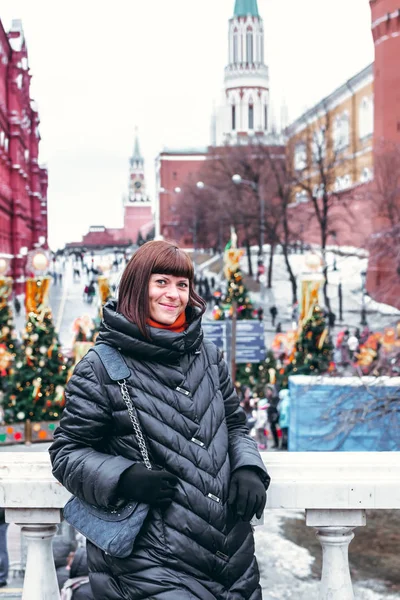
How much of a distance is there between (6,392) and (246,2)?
10343 cm

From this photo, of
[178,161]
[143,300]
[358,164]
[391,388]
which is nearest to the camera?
[143,300]

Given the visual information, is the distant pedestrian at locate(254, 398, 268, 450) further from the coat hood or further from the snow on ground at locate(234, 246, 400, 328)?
the snow on ground at locate(234, 246, 400, 328)

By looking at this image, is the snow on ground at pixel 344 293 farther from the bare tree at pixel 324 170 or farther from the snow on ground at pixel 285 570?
the snow on ground at pixel 285 570

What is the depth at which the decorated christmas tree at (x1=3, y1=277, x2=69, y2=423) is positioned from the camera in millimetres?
21094

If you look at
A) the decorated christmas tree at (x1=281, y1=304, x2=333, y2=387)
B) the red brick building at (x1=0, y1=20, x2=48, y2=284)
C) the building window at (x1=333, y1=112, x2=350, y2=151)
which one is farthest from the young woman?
the building window at (x1=333, y1=112, x2=350, y2=151)

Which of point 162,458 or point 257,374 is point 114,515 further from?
point 257,374

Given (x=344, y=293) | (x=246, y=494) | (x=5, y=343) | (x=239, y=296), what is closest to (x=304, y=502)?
(x=246, y=494)

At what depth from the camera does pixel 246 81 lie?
4596 inches

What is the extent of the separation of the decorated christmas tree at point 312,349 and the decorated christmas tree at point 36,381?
509 cm

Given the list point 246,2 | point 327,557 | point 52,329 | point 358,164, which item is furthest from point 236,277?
point 246,2

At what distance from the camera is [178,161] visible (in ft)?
355

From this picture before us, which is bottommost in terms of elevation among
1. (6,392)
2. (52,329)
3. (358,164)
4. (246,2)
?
(6,392)

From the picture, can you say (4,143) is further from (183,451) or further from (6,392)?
(183,451)

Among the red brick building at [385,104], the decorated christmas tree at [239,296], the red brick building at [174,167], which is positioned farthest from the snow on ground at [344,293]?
the red brick building at [174,167]
